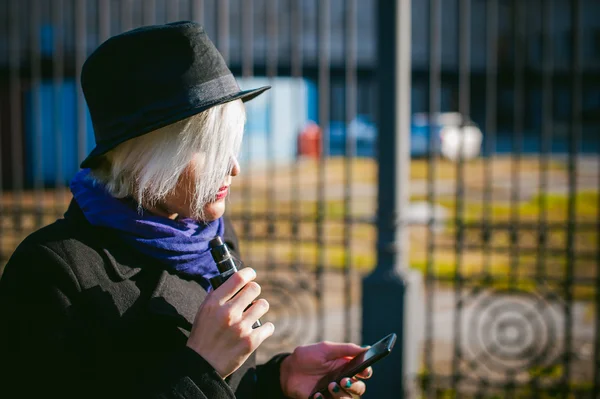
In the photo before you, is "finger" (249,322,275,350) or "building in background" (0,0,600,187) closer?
"finger" (249,322,275,350)

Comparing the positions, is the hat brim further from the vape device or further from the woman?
the vape device

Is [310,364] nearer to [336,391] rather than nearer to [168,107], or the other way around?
[336,391]

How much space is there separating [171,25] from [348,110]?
305 cm

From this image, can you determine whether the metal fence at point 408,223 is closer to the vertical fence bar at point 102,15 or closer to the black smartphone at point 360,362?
the vertical fence bar at point 102,15

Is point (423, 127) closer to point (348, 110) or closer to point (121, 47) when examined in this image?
point (348, 110)

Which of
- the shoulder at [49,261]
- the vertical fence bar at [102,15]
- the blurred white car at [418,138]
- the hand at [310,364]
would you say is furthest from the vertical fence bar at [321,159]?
the blurred white car at [418,138]

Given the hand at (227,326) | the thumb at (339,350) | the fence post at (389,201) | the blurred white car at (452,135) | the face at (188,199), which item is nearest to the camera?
the hand at (227,326)

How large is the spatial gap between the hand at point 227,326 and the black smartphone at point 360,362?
0.32m

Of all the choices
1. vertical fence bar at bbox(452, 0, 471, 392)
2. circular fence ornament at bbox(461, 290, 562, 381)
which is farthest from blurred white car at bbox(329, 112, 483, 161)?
vertical fence bar at bbox(452, 0, 471, 392)

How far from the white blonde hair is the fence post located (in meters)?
2.31

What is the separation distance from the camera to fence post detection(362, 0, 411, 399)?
3.86 m

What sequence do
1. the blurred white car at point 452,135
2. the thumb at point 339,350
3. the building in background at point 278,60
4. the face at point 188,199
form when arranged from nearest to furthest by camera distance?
1. the face at point 188,199
2. the thumb at point 339,350
3. the building in background at point 278,60
4. the blurred white car at point 452,135

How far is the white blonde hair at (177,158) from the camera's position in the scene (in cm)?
162

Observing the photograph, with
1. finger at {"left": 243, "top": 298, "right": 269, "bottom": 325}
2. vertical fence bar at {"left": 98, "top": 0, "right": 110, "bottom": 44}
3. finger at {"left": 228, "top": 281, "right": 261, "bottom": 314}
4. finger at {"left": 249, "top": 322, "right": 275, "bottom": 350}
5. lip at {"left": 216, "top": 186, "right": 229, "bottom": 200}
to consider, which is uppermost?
vertical fence bar at {"left": 98, "top": 0, "right": 110, "bottom": 44}
